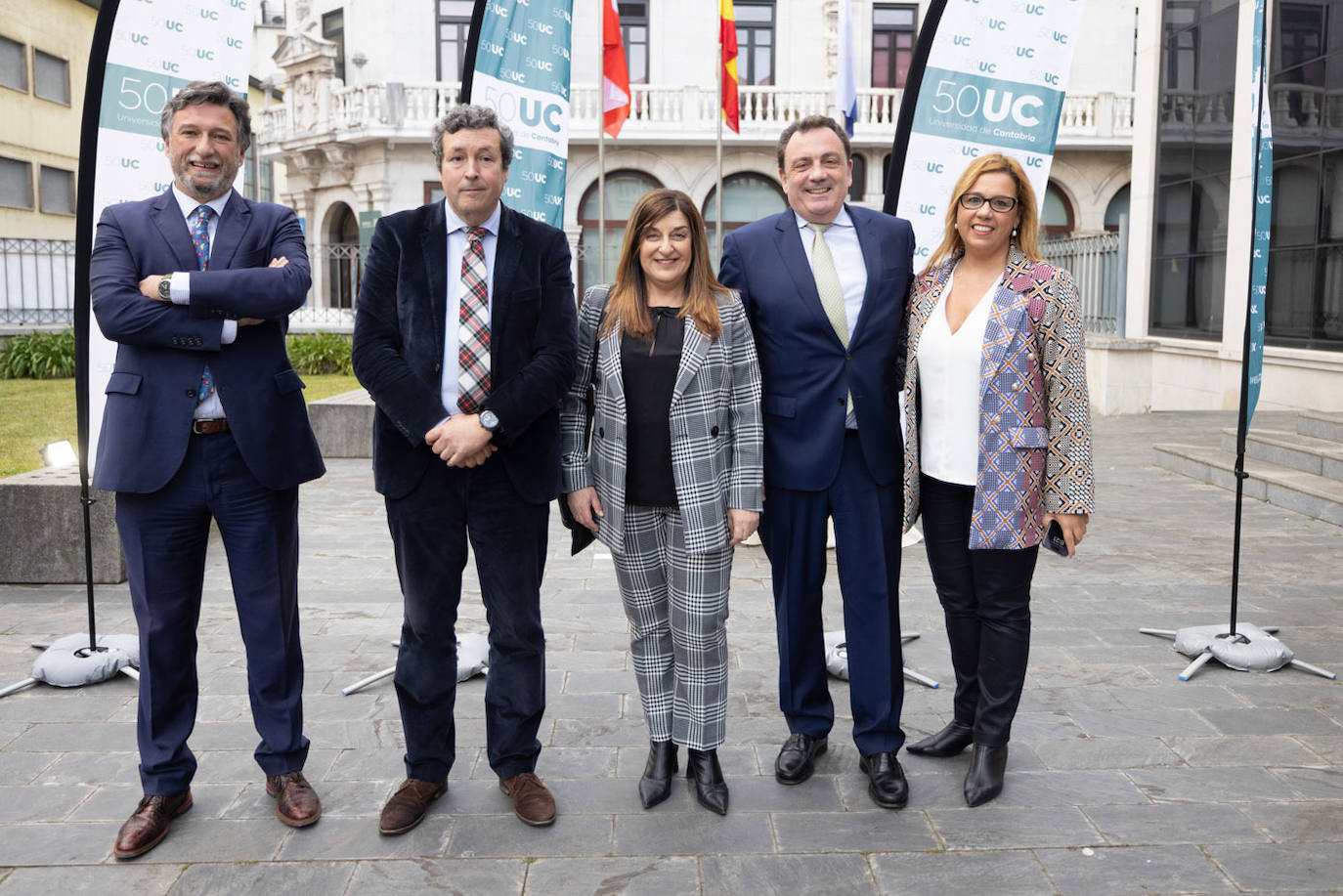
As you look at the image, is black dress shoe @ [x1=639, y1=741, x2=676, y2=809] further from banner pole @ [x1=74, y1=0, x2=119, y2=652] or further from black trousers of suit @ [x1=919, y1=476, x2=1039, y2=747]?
banner pole @ [x1=74, y1=0, x2=119, y2=652]

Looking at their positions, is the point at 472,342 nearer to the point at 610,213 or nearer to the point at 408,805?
the point at 408,805

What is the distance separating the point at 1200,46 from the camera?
16.8m

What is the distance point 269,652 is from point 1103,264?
1763 centimetres

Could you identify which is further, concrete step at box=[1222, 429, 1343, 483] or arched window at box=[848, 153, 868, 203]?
arched window at box=[848, 153, 868, 203]

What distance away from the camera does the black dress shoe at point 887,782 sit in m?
3.65

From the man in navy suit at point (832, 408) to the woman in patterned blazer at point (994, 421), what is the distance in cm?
12

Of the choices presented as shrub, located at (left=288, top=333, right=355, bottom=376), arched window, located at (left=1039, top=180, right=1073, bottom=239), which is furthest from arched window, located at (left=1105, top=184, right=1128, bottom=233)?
shrub, located at (left=288, top=333, right=355, bottom=376)

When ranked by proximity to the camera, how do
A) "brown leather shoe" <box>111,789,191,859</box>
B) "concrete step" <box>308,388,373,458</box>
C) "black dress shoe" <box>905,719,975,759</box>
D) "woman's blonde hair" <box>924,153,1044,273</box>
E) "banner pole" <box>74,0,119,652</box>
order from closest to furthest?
"brown leather shoe" <box>111,789,191,859</box>, "woman's blonde hair" <box>924,153,1044,273</box>, "black dress shoe" <box>905,719,975,759</box>, "banner pole" <box>74,0,119,652</box>, "concrete step" <box>308,388,373,458</box>

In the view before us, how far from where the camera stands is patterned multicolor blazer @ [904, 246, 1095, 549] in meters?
3.62

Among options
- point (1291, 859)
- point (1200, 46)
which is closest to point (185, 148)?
point (1291, 859)

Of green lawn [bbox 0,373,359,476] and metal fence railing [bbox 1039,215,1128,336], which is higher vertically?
metal fence railing [bbox 1039,215,1128,336]

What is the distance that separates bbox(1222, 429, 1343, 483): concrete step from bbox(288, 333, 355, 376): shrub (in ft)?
47.3

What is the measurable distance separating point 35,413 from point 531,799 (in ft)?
43.7

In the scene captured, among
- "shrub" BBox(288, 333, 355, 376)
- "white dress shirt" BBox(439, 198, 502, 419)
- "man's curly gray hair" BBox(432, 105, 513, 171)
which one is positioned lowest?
"shrub" BBox(288, 333, 355, 376)
